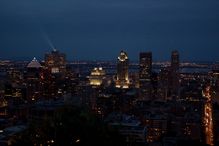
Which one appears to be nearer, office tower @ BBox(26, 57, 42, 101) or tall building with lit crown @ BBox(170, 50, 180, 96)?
office tower @ BBox(26, 57, 42, 101)

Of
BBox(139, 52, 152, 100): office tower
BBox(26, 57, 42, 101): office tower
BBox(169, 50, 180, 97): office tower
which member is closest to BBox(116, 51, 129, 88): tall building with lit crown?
BBox(139, 52, 152, 100): office tower

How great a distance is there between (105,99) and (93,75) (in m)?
21.2

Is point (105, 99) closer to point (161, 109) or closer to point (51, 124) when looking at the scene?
point (161, 109)

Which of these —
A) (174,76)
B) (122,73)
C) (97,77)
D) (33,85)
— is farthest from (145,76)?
(33,85)

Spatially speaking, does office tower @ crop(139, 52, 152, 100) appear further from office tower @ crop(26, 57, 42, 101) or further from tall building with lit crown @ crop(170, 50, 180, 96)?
office tower @ crop(26, 57, 42, 101)

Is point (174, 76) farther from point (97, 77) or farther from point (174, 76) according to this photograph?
point (97, 77)

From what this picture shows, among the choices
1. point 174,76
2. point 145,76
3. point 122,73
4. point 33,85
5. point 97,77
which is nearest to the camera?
point 33,85

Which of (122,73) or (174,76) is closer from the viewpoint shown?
(174,76)

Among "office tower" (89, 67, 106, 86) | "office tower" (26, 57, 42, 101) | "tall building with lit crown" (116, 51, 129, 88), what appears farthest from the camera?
"tall building with lit crown" (116, 51, 129, 88)

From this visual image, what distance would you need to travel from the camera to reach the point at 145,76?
58.9 m

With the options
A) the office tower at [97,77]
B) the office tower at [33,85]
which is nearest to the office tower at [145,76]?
the office tower at [97,77]

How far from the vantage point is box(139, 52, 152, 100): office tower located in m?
49.5

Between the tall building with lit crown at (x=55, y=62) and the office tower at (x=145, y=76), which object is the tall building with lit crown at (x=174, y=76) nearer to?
the office tower at (x=145, y=76)

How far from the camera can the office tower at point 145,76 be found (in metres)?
49.5
